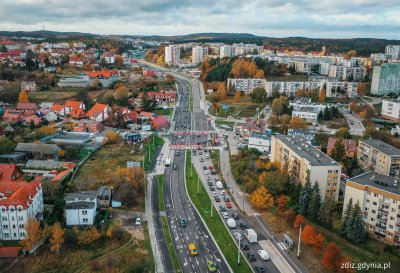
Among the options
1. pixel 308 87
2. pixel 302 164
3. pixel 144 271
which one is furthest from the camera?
pixel 308 87

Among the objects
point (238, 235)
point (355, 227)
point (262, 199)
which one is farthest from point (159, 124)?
point (355, 227)

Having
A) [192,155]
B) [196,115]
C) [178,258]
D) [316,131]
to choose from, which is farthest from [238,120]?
[178,258]

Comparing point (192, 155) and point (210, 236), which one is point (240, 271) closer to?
point (210, 236)

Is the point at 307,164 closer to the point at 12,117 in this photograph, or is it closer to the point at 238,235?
the point at 238,235

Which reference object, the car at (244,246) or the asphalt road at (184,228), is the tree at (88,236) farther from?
the car at (244,246)

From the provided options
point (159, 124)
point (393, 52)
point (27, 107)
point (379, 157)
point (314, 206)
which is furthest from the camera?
point (393, 52)
